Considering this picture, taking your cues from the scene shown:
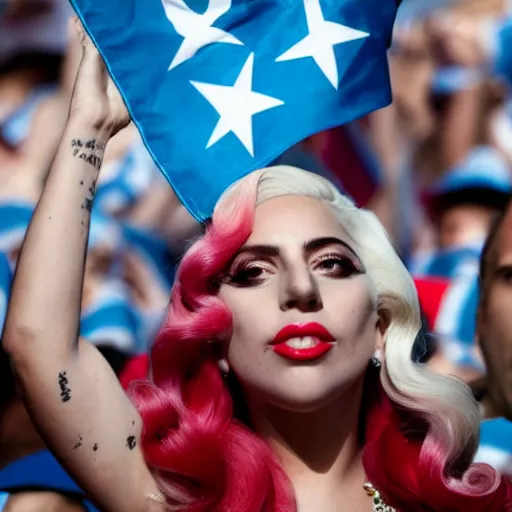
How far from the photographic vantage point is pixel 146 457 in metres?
2.68

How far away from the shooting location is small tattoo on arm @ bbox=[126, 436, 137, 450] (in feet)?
8.65

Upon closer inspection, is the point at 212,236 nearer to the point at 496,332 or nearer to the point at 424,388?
the point at 424,388

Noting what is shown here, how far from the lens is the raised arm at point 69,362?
2.54 metres

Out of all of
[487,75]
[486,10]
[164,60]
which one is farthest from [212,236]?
[486,10]

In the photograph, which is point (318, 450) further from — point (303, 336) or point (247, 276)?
point (247, 276)

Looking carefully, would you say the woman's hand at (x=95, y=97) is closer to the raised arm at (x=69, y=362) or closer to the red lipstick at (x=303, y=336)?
the raised arm at (x=69, y=362)

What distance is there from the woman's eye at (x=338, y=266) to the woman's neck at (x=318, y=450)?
9.7 inches

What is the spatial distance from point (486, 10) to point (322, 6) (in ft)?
16.9

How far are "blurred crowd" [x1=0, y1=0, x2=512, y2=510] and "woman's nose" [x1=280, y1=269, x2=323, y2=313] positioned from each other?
318 millimetres

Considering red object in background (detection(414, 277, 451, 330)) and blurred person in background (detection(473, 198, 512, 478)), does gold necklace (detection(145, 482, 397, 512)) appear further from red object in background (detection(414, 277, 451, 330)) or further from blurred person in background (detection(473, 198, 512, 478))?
red object in background (detection(414, 277, 451, 330))

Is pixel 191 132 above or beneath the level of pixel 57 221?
above

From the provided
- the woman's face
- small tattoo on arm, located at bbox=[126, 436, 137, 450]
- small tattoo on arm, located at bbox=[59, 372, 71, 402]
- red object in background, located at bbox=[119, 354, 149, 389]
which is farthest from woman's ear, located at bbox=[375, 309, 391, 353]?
red object in background, located at bbox=[119, 354, 149, 389]

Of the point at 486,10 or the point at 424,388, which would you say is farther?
the point at 486,10

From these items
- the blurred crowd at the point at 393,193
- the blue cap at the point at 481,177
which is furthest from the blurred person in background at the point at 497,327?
the blue cap at the point at 481,177
